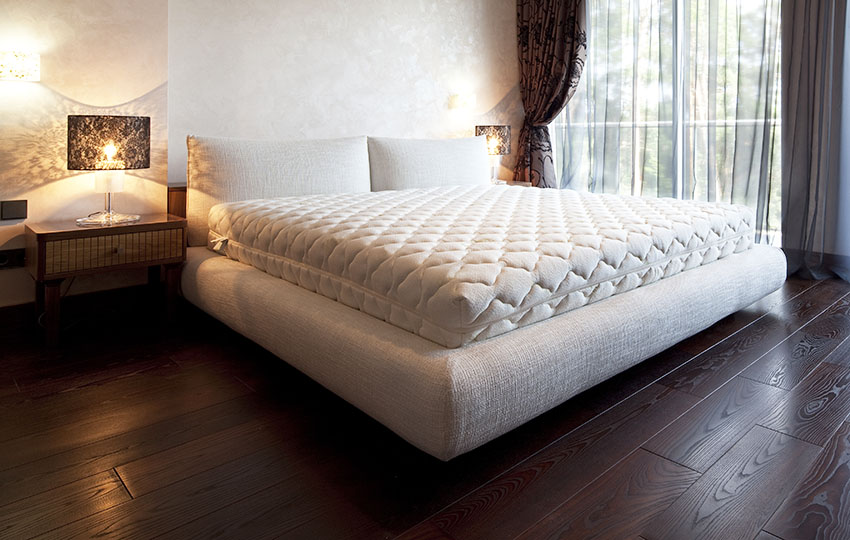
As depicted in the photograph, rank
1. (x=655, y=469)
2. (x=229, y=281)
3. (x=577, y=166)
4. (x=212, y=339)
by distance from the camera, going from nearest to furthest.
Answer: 1. (x=655, y=469)
2. (x=229, y=281)
3. (x=212, y=339)
4. (x=577, y=166)

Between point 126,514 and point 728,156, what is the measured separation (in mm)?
4149

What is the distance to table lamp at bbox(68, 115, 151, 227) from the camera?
2.41 metres

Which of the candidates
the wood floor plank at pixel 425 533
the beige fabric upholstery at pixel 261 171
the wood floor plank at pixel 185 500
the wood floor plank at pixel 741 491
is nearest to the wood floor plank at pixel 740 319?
the wood floor plank at pixel 741 491

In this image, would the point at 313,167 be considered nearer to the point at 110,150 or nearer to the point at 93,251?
the point at 110,150

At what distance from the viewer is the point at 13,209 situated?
2568mm

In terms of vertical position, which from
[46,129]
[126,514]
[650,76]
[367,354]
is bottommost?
[126,514]

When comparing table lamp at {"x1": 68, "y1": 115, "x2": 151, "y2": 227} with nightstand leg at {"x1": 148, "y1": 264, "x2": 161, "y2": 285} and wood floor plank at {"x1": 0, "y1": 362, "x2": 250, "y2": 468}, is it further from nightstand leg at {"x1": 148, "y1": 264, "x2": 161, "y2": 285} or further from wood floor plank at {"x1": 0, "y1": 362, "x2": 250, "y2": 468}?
wood floor plank at {"x1": 0, "y1": 362, "x2": 250, "y2": 468}

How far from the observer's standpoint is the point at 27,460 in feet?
5.11

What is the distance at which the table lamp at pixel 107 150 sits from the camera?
2.41 m

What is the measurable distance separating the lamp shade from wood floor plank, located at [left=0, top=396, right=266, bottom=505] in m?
1.26

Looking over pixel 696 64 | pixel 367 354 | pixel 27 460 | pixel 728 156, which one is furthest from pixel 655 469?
pixel 696 64

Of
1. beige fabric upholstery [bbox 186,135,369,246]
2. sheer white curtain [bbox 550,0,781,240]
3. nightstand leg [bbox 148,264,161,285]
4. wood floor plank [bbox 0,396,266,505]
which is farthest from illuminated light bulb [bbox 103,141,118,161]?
sheer white curtain [bbox 550,0,781,240]

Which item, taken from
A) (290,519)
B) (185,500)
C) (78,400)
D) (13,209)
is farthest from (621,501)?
(13,209)

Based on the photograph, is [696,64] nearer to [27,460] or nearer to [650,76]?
[650,76]
